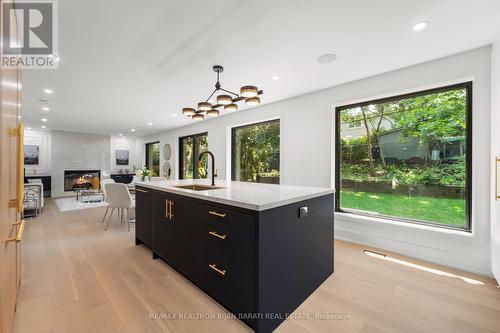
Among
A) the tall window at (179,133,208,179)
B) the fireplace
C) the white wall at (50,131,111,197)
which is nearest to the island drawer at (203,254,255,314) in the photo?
the tall window at (179,133,208,179)

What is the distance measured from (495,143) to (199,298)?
125 inches

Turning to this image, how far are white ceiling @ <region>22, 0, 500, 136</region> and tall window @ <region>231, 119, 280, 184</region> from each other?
1.24 meters

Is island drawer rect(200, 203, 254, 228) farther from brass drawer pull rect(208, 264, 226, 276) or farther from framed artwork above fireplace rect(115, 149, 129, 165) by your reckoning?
framed artwork above fireplace rect(115, 149, 129, 165)

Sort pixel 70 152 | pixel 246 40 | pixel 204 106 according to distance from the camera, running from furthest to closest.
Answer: pixel 70 152 < pixel 204 106 < pixel 246 40

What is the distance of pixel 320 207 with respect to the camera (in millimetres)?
2059

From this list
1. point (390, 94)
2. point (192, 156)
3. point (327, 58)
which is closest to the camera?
point (327, 58)

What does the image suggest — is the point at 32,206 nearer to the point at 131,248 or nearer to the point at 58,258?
the point at 58,258

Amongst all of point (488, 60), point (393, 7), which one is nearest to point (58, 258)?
point (393, 7)

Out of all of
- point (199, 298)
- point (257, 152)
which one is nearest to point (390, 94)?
point (257, 152)

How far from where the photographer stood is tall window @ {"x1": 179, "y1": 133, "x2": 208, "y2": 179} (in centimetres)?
642

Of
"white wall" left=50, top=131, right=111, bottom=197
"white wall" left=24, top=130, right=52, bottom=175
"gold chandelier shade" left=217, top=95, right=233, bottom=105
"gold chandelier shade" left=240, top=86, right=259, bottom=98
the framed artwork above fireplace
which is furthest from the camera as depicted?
the framed artwork above fireplace

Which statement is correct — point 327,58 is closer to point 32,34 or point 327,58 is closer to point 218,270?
point 218,270

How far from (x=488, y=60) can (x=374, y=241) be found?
247 cm

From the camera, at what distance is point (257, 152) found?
5.05 m
